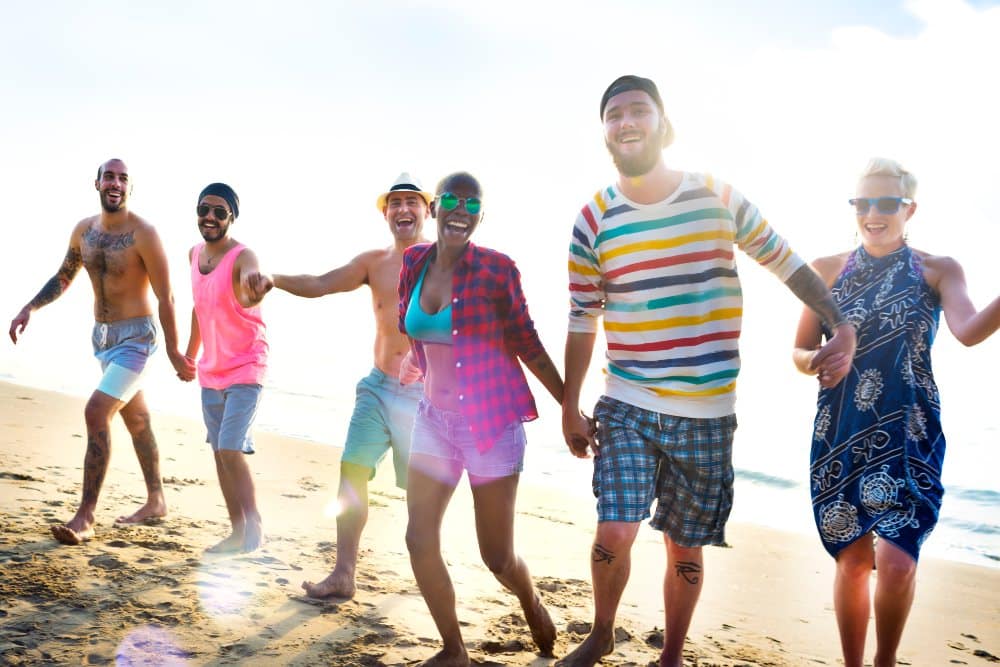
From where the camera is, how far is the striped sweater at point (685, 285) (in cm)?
337

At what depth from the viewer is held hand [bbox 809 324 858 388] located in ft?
10.9

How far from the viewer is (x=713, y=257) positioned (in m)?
3.37

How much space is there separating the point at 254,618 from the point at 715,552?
14.8 feet

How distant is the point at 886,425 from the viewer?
3379 millimetres

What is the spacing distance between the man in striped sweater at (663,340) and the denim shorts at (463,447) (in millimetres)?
284

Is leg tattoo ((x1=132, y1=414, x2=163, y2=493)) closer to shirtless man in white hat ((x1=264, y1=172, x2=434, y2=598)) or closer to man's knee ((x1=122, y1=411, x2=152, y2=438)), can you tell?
man's knee ((x1=122, y1=411, x2=152, y2=438))

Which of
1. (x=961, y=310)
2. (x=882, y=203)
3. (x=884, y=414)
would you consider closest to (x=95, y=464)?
(x=884, y=414)

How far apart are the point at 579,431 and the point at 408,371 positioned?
122 centimetres

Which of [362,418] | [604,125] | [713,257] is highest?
[604,125]

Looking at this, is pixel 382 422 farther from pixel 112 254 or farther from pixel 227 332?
pixel 112 254

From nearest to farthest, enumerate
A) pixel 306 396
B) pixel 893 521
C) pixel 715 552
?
pixel 893 521 < pixel 715 552 < pixel 306 396

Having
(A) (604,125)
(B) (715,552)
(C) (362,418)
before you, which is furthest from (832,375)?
(B) (715,552)

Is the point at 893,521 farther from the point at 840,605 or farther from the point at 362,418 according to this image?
the point at 362,418

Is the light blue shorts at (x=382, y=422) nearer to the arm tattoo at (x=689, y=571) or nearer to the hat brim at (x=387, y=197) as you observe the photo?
the hat brim at (x=387, y=197)
